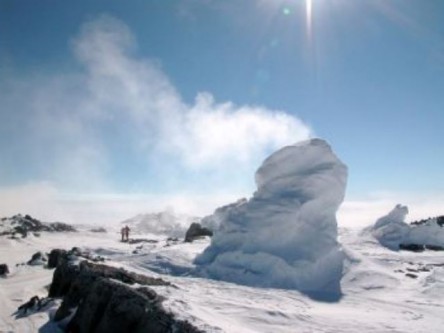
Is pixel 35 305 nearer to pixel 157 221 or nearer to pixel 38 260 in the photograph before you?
pixel 38 260

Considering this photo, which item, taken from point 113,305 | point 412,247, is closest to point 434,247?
point 412,247

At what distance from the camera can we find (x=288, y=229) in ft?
74.7

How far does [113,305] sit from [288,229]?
11.5m

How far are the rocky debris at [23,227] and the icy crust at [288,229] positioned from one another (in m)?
48.3

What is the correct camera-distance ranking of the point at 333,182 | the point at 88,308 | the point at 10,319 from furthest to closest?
the point at 333,182
the point at 10,319
the point at 88,308

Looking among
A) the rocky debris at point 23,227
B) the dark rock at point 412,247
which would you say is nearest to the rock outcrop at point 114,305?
the dark rock at point 412,247

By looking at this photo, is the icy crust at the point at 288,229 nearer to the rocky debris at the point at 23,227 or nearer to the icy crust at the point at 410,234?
the icy crust at the point at 410,234

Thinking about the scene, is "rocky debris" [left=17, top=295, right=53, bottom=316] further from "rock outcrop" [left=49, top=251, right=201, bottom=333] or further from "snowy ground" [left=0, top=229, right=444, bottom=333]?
"rock outcrop" [left=49, top=251, right=201, bottom=333]

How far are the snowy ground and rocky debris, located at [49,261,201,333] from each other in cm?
43

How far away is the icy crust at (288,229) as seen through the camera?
67.7 feet

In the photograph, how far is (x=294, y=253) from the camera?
22.1 metres

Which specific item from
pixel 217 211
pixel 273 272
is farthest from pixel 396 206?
pixel 273 272

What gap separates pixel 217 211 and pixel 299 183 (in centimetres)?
2707

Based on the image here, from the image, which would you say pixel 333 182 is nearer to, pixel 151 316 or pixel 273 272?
pixel 273 272
